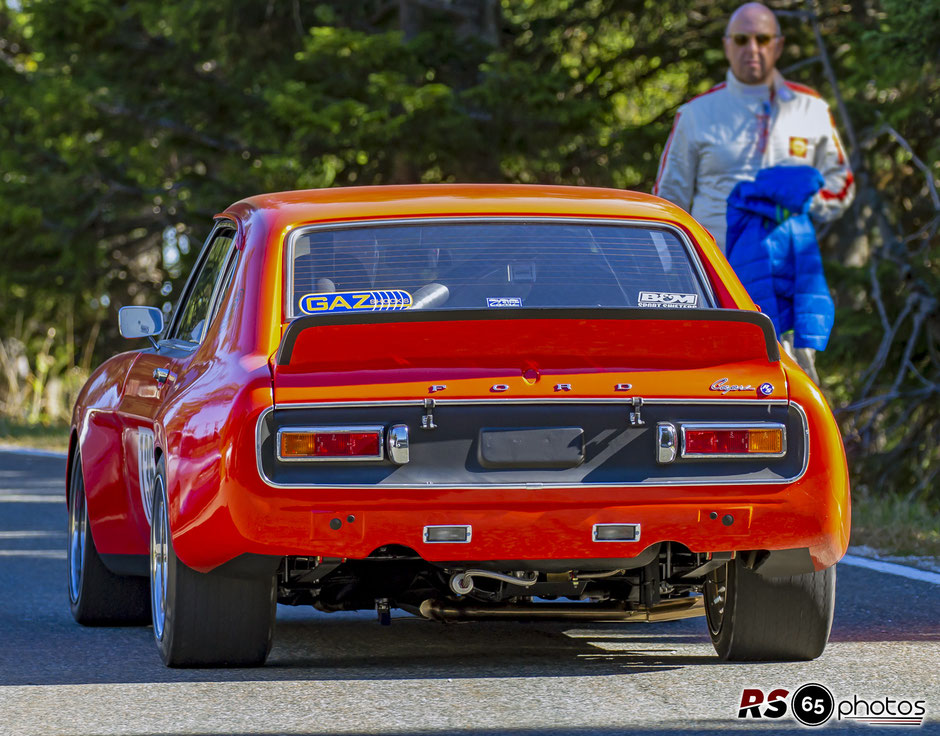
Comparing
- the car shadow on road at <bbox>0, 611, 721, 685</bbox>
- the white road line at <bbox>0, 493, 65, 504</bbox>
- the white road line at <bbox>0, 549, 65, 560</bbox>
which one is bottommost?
the white road line at <bbox>0, 493, 65, 504</bbox>

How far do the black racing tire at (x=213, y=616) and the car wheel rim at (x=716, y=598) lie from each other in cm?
133

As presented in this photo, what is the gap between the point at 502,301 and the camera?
574 centimetres

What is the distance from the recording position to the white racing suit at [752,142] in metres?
8.99

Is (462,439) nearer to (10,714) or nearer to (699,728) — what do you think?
(699,728)

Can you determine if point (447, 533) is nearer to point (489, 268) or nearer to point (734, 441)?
point (734, 441)

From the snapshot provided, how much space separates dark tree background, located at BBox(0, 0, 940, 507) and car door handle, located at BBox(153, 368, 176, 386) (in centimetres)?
627

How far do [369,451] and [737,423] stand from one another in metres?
0.98

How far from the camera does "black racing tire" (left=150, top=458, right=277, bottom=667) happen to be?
5.34 metres

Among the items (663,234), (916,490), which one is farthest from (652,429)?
(916,490)

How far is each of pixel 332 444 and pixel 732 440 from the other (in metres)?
1.06

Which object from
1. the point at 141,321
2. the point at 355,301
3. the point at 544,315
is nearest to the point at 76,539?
the point at 141,321

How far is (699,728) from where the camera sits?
4688 mm

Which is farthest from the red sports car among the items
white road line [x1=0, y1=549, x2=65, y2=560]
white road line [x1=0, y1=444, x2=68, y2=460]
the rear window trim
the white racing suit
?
white road line [x1=0, y1=444, x2=68, y2=460]

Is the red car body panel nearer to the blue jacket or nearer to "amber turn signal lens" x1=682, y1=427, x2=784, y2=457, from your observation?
"amber turn signal lens" x1=682, y1=427, x2=784, y2=457
